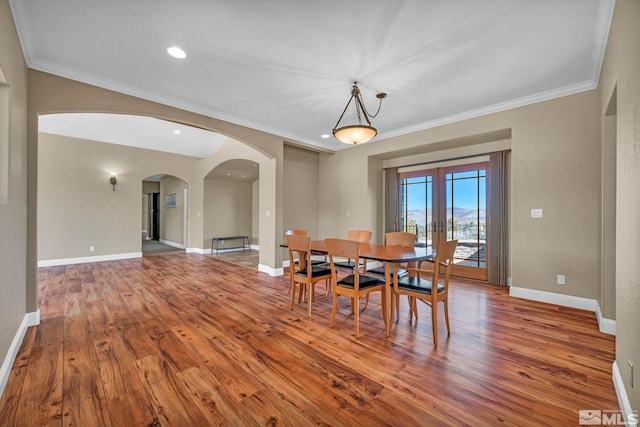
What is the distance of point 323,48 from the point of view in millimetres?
2547

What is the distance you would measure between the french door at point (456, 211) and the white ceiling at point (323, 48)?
4.32 ft

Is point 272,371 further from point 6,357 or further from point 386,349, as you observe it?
point 6,357

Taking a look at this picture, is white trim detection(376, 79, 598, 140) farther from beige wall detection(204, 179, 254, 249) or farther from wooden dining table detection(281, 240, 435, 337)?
beige wall detection(204, 179, 254, 249)

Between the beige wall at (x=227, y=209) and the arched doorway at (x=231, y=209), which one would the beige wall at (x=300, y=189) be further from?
the beige wall at (x=227, y=209)

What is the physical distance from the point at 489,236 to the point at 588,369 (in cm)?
273

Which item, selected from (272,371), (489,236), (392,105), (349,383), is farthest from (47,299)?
(489,236)

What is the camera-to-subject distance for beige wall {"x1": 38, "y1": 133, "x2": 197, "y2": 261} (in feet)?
19.2

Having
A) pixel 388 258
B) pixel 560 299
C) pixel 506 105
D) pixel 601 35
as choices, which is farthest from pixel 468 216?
pixel 388 258

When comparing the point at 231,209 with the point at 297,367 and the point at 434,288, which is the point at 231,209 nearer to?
the point at 297,367

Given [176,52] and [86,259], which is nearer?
[176,52]

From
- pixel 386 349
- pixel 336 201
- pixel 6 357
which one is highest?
pixel 336 201

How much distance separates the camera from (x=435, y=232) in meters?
5.14

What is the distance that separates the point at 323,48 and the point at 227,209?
7.11m

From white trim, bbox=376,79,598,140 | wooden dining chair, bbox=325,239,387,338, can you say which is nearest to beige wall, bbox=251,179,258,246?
white trim, bbox=376,79,598,140
